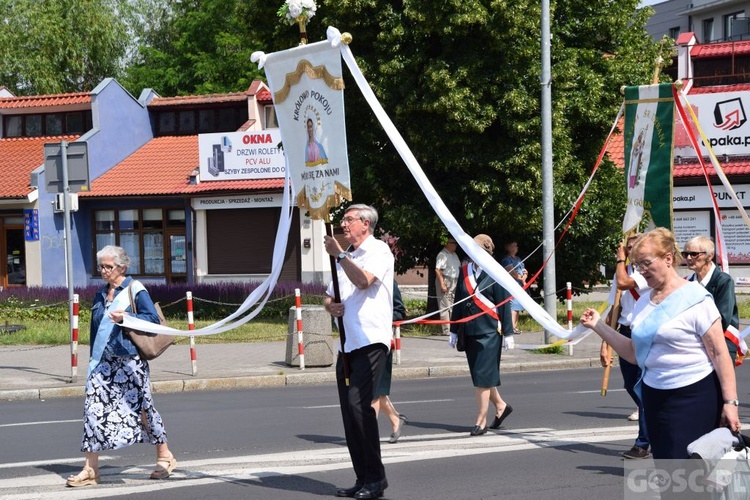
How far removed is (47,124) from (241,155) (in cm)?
919

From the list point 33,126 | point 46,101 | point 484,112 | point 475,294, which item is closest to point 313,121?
point 475,294

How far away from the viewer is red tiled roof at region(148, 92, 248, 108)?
34.5 meters

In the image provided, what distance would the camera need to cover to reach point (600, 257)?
21812 millimetres

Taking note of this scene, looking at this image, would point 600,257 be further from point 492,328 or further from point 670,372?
point 670,372

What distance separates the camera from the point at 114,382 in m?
7.45

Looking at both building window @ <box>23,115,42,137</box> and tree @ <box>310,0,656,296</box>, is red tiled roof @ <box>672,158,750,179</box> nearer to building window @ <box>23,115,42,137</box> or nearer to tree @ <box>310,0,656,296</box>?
tree @ <box>310,0,656,296</box>

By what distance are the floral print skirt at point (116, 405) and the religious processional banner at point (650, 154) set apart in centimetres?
471

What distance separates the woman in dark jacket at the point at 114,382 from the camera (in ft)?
24.2

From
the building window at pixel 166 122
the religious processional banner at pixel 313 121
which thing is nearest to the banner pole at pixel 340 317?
the religious processional banner at pixel 313 121

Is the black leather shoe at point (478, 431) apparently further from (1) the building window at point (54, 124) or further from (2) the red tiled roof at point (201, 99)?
(1) the building window at point (54, 124)

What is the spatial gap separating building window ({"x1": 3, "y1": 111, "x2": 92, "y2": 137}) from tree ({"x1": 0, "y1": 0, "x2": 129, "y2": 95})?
29.3 ft

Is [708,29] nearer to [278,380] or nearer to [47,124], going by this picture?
[47,124]

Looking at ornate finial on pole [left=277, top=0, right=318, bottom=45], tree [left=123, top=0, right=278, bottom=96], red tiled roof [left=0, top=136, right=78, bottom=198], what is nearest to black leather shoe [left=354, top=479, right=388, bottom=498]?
ornate finial on pole [left=277, top=0, right=318, bottom=45]

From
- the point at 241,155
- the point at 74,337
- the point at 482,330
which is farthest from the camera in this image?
the point at 241,155
